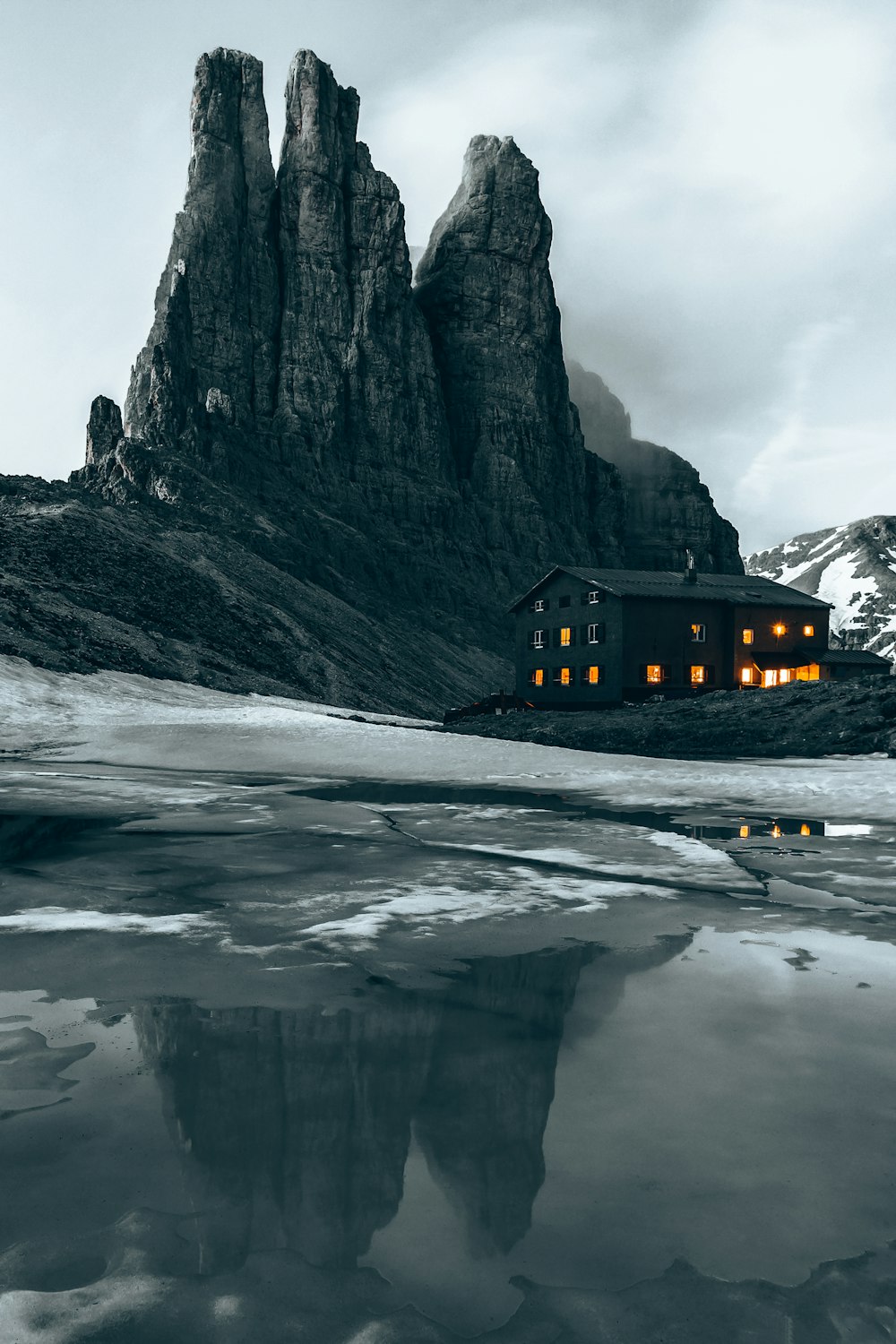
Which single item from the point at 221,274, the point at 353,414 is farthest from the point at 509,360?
the point at 221,274

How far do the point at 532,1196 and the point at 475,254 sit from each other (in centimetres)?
14515

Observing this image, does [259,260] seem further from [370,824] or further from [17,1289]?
[17,1289]

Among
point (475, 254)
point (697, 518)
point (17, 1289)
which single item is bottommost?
point (17, 1289)

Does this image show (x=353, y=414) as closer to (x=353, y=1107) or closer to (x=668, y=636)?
(x=668, y=636)

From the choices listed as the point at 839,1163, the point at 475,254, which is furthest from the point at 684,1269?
the point at 475,254

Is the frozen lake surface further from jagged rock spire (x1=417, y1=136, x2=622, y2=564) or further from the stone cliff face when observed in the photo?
jagged rock spire (x1=417, y1=136, x2=622, y2=564)

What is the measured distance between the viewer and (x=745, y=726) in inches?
1377

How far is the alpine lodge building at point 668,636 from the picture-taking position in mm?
59250

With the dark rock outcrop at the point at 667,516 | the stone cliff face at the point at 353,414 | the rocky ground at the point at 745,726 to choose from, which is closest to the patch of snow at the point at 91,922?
the rocky ground at the point at 745,726

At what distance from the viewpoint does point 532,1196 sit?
11.8 feet

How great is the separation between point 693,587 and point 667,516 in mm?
94255

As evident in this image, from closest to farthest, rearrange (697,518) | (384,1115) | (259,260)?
(384,1115)
(259,260)
(697,518)

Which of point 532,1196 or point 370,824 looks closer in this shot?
point 532,1196

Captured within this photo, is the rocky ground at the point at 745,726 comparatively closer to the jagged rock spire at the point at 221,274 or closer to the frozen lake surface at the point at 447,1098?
the frozen lake surface at the point at 447,1098
